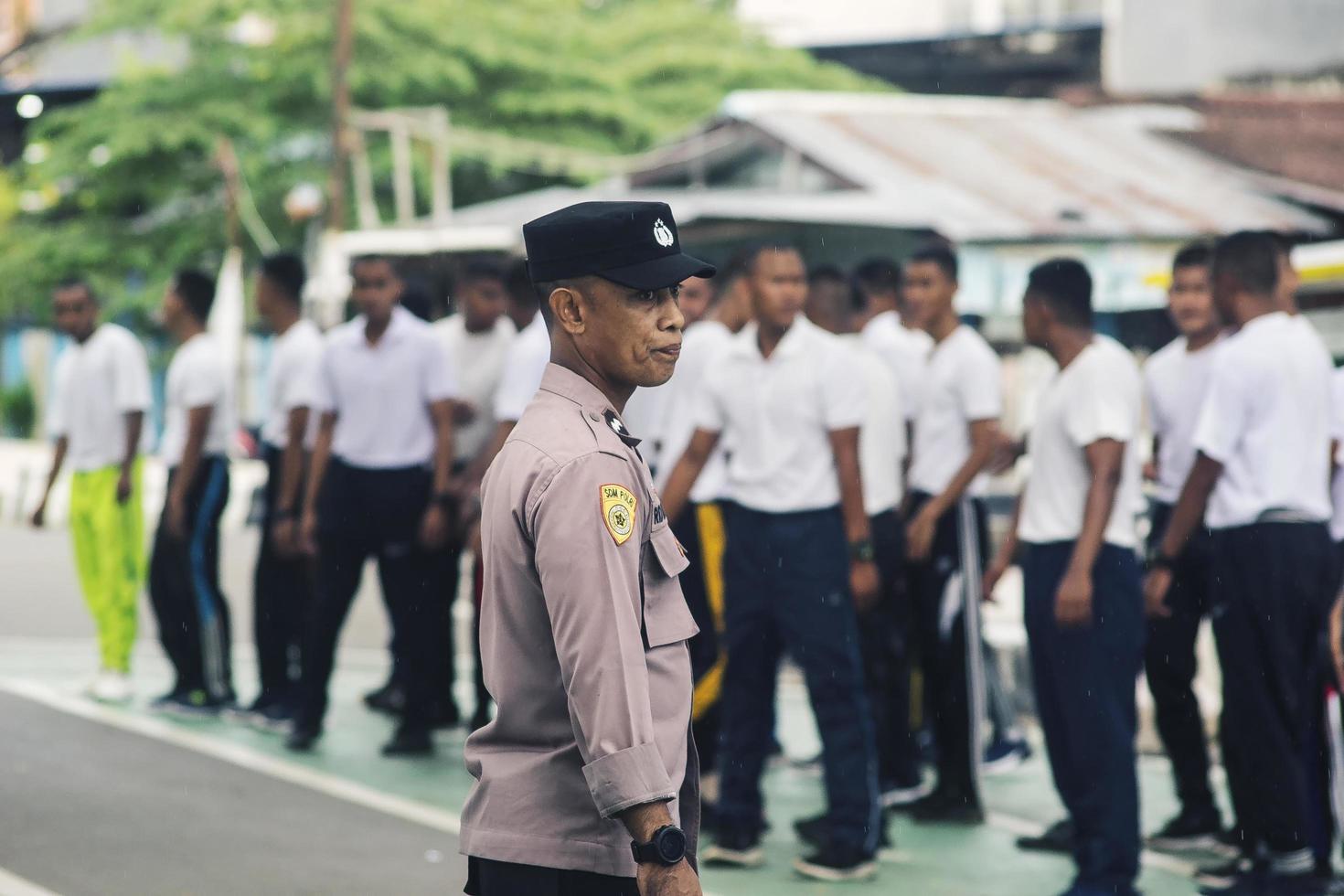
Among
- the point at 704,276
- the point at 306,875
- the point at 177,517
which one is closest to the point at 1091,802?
the point at 306,875

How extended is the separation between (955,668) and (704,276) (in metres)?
4.33

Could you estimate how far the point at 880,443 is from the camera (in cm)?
705

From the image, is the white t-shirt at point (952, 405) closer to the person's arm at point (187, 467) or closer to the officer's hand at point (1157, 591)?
the officer's hand at point (1157, 591)

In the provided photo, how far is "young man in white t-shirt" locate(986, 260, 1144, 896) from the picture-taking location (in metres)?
5.59

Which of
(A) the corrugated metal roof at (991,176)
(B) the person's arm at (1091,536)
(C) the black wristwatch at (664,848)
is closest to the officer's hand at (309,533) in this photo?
(B) the person's arm at (1091,536)

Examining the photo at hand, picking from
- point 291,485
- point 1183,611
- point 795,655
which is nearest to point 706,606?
point 795,655

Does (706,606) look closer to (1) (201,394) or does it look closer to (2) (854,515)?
(2) (854,515)

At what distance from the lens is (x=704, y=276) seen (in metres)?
3.04

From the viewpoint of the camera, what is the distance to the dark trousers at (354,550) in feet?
26.0

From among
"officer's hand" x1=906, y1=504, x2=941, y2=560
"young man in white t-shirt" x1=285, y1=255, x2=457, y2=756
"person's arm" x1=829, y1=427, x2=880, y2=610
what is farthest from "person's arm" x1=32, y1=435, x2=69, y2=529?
"person's arm" x1=829, y1=427, x2=880, y2=610

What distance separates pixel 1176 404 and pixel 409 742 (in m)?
3.48

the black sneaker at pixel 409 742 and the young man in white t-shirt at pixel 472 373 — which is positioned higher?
the young man in white t-shirt at pixel 472 373

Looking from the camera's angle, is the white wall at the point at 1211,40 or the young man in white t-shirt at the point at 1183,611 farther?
the white wall at the point at 1211,40

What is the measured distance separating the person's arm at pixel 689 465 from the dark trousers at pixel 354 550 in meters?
1.89
